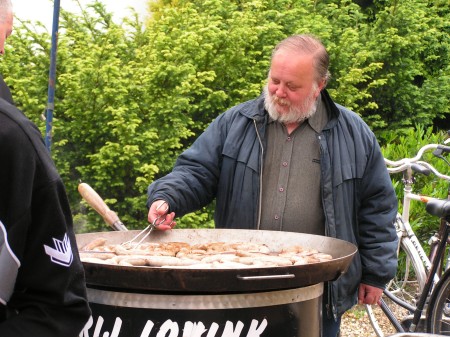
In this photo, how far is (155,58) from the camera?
20.4ft

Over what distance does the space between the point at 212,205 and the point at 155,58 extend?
116cm

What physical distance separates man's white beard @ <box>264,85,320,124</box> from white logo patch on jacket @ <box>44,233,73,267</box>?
214 cm

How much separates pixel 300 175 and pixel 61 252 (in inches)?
85.4

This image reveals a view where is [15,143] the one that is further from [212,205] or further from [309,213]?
[212,205]

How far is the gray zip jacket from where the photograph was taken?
3.58 meters

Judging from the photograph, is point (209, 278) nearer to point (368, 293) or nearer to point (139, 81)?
point (368, 293)

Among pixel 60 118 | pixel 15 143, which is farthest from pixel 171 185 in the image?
pixel 60 118

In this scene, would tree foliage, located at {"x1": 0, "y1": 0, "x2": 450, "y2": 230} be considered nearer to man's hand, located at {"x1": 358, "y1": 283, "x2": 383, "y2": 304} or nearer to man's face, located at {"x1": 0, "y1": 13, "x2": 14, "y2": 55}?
man's hand, located at {"x1": 358, "y1": 283, "x2": 383, "y2": 304}

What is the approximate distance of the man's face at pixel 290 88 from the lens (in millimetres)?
3617

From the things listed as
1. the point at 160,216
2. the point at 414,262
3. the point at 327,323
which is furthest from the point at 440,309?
the point at 160,216

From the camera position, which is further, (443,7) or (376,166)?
(443,7)

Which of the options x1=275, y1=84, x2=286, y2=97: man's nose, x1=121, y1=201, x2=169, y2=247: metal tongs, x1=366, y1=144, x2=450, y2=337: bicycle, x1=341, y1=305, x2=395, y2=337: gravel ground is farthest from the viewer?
x1=341, y1=305, x2=395, y2=337: gravel ground

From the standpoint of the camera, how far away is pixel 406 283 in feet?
20.0

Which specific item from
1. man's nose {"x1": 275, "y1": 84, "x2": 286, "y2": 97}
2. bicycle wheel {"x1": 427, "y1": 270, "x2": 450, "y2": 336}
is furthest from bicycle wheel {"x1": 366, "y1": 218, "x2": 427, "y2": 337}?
man's nose {"x1": 275, "y1": 84, "x2": 286, "y2": 97}
